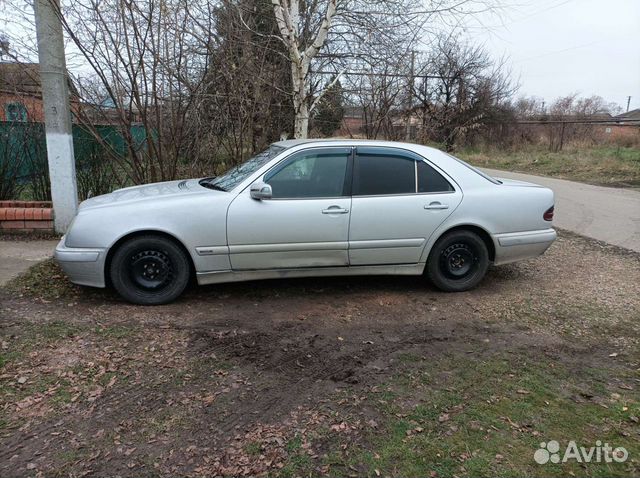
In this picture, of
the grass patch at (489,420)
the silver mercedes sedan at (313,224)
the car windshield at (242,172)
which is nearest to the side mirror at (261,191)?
the silver mercedes sedan at (313,224)

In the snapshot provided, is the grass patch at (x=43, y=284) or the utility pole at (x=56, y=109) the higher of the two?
the utility pole at (x=56, y=109)

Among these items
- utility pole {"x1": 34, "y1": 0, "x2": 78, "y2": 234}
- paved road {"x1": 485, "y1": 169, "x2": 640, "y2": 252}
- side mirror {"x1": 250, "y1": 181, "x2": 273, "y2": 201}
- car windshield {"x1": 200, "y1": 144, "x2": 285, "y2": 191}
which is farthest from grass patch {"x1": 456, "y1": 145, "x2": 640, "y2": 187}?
utility pole {"x1": 34, "y1": 0, "x2": 78, "y2": 234}

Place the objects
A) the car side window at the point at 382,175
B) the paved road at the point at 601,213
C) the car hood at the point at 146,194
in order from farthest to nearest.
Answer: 1. the paved road at the point at 601,213
2. the car side window at the point at 382,175
3. the car hood at the point at 146,194

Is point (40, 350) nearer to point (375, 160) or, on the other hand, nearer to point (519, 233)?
point (375, 160)

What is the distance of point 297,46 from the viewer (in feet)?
25.5

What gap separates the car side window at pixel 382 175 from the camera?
4.66m

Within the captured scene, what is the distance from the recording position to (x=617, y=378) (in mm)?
3389

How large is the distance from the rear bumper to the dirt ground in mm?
415

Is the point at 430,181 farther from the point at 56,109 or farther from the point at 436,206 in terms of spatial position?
the point at 56,109

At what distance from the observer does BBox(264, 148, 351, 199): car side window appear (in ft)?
14.8

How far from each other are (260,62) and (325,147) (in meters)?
4.05

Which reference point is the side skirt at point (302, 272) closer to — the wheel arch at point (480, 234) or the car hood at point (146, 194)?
the wheel arch at point (480, 234)

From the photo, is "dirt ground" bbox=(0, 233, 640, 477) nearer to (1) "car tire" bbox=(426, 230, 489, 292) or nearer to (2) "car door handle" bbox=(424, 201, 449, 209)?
(1) "car tire" bbox=(426, 230, 489, 292)

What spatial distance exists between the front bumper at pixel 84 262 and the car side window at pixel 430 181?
3.10 meters
